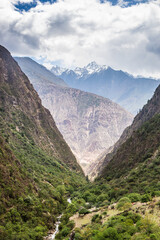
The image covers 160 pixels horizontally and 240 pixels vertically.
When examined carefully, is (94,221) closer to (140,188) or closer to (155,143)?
(140,188)

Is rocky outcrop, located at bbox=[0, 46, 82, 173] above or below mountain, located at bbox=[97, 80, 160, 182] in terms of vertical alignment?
above


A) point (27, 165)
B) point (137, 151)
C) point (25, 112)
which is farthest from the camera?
point (25, 112)

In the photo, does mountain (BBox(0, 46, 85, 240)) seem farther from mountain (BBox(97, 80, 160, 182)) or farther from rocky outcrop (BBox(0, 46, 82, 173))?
mountain (BBox(97, 80, 160, 182))

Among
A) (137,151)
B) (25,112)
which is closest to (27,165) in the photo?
(137,151)

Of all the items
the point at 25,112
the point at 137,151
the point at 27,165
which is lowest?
the point at 137,151

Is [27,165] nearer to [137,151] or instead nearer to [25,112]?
[137,151]

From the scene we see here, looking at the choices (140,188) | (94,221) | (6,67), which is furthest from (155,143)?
(6,67)

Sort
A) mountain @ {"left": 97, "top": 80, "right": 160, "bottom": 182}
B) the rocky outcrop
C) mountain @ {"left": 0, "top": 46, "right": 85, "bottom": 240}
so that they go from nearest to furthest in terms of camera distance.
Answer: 1. mountain @ {"left": 0, "top": 46, "right": 85, "bottom": 240}
2. mountain @ {"left": 97, "top": 80, "right": 160, "bottom": 182}
3. the rocky outcrop

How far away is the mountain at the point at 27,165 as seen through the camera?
189 feet

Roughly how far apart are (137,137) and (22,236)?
233 feet

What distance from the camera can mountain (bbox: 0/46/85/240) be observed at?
57.7m

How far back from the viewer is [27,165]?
333 feet

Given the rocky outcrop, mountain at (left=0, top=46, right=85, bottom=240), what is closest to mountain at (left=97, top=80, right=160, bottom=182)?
mountain at (left=0, top=46, right=85, bottom=240)

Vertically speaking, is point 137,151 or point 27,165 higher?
point 27,165
